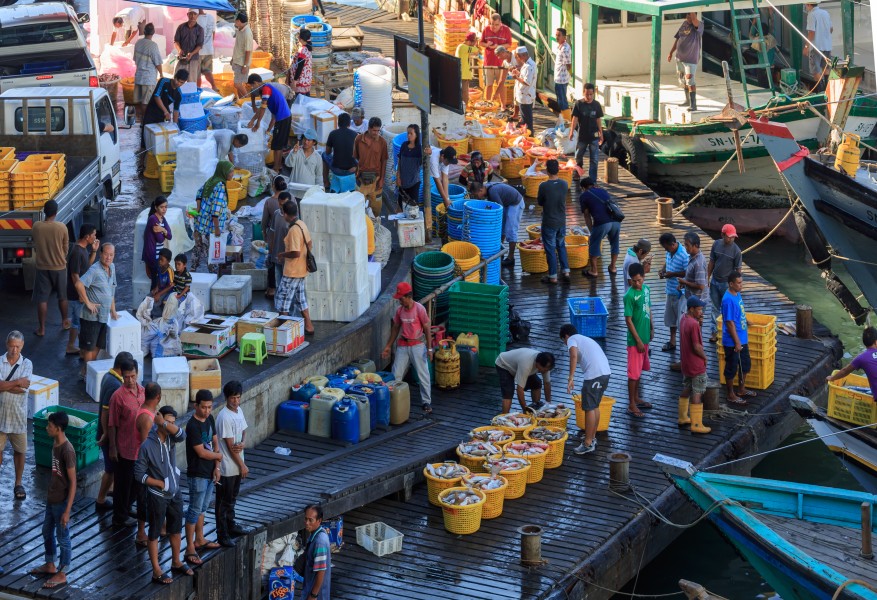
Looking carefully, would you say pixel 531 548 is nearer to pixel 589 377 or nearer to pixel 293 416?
pixel 589 377

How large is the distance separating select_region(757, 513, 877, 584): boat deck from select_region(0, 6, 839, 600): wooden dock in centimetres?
122

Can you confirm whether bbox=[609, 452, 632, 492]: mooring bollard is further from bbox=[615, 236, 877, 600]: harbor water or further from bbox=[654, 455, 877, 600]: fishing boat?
bbox=[615, 236, 877, 600]: harbor water

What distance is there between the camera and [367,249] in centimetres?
1519

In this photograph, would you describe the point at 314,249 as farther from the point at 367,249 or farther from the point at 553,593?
the point at 553,593

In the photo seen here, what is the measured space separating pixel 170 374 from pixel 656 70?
39.5 ft

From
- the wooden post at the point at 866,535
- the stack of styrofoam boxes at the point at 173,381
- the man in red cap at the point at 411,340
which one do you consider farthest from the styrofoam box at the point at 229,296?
the wooden post at the point at 866,535

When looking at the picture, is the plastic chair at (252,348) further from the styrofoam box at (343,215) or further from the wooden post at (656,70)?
the wooden post at (656,70)

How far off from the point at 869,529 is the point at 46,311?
326 inches

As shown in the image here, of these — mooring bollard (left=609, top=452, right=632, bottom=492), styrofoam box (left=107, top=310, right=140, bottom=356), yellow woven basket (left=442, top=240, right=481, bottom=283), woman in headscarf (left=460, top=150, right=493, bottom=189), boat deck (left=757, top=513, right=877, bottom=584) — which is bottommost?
boat deck (left=757, top=513, right=877, bottom=584)

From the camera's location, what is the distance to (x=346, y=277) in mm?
14664

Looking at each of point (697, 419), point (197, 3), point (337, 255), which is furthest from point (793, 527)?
point (197, 3)

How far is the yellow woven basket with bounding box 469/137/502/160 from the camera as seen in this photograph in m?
21.8

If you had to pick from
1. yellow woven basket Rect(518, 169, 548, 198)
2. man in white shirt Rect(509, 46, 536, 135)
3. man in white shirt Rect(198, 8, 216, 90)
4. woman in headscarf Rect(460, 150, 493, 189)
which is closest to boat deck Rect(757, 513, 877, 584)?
woman in headscarf Rect(460, 150, 493, 189)

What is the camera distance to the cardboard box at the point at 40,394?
12.2 m
